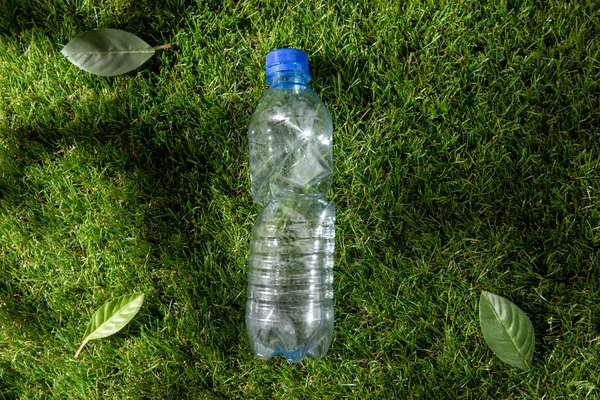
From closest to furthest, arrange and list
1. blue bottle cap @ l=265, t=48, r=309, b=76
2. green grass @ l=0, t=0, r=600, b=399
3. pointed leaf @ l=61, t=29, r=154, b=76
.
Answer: blue bottle cap @ l=265, t=48, r=309, b=76 → green grass @ l=0, t=0, r=600, b=399 → pointed leaf @ l=61, t=29, r=154, b=76

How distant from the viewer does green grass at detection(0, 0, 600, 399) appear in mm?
1692

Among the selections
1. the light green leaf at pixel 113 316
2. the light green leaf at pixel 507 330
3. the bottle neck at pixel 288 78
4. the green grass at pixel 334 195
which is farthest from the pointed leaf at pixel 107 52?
the light green leaf at pixel 507 330

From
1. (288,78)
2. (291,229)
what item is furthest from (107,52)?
(291,229)

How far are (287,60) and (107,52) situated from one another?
26.8 inches

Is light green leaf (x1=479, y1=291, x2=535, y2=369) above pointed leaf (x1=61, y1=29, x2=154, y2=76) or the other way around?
the other way around

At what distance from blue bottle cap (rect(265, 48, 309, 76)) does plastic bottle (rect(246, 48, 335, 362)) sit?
92 millimetres

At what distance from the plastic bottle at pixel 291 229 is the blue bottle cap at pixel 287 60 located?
0.09 meters

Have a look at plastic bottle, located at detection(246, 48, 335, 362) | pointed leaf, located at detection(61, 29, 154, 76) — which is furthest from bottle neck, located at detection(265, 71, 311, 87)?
pointed leaf, located at detection(61, 29, 154, 76)

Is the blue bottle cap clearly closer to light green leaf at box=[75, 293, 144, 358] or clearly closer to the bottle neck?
the bottle neck

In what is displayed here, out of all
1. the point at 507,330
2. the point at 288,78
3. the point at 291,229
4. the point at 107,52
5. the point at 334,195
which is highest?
the point at 107,52

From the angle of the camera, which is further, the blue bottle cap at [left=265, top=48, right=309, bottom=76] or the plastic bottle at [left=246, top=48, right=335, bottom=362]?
the plastic bottle at [left=246, top=48, right=335, bottom=362]

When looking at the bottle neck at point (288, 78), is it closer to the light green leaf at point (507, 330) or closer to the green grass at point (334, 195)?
the green grass at point (334, 195)

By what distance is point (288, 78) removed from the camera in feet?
5.46

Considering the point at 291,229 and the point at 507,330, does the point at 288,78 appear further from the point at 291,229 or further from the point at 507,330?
the point at 507,330
